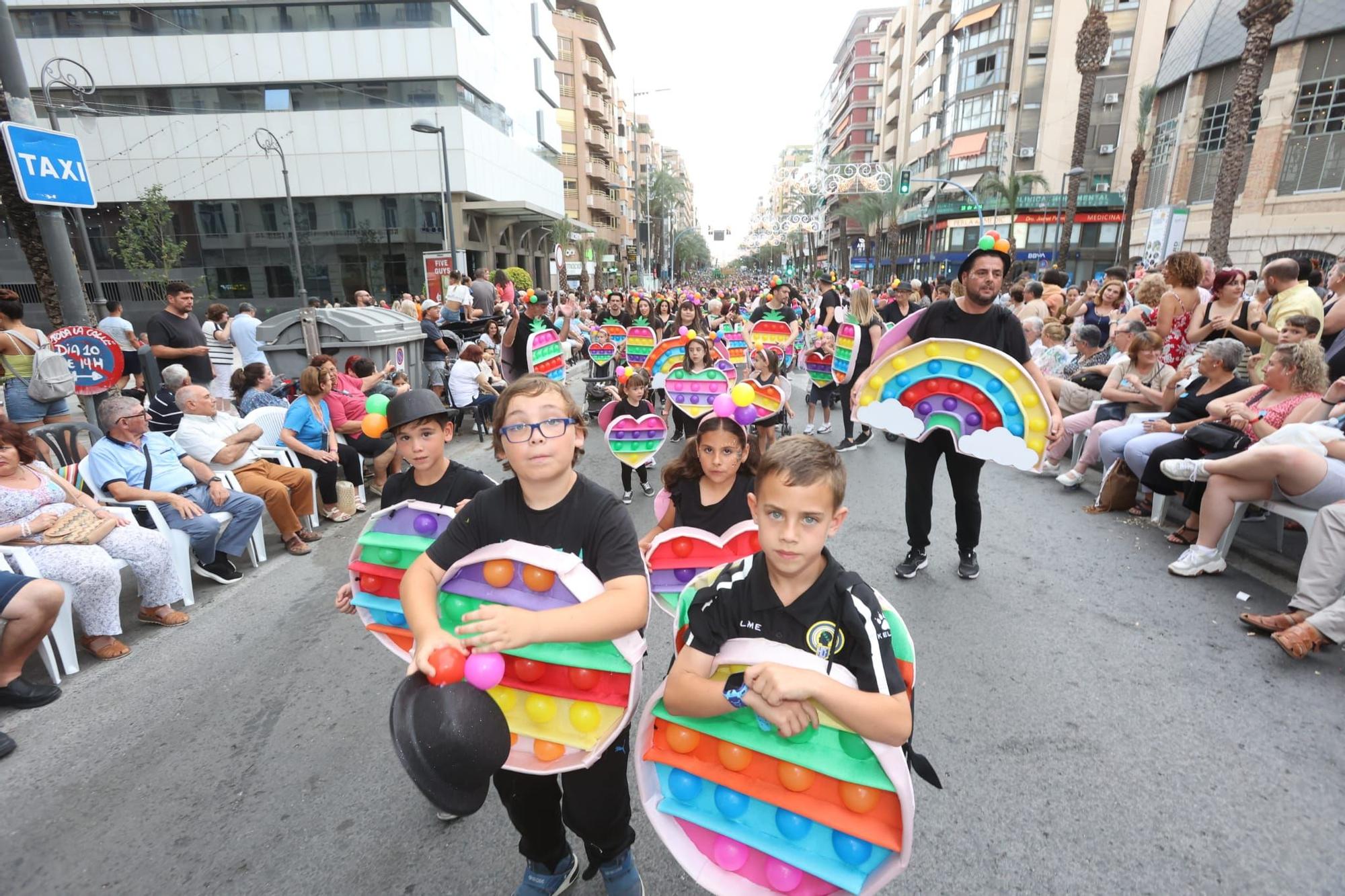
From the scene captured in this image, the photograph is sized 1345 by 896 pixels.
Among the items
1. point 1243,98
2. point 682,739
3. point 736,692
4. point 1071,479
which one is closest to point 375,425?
point 682,739

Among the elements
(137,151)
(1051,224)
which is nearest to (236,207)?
(137,151)

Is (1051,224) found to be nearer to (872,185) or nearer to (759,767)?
(872,185)

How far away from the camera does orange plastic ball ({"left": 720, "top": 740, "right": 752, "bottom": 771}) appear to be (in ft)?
5.12

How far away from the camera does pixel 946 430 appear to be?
4.23 metres

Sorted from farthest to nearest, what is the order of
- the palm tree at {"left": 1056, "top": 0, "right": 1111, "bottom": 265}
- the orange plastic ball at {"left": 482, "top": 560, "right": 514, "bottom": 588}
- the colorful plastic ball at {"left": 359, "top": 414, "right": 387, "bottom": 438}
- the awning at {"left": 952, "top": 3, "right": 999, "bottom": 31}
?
1. the awning at {"left": 952, "top": 3, "right": 999, "bottom": 31}
2. the palm tree at {"left": 1056, "top": 0, "right": 1111, "bottom": 265}
3. the colorful plastic ball at {"left": 359, "top": 414, "right": 387, "bottom": 438}
4. the orange plastic ball at {"left": 482, "top": 560, "right": 514, "bottom": 588}

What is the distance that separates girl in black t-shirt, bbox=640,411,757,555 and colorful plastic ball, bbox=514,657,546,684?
4.75 feet

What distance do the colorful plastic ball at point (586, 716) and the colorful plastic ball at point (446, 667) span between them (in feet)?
1.46

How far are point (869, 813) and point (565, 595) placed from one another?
859 millimetres

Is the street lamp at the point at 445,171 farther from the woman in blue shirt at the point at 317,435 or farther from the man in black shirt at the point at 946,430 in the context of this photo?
the man in black shirt at the point at 946,430

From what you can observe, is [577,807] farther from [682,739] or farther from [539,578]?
[539,578]

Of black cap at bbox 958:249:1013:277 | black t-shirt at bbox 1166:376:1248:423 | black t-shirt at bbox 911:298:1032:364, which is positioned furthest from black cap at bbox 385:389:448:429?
black t-shirt at bbox 1166:376:1248:423

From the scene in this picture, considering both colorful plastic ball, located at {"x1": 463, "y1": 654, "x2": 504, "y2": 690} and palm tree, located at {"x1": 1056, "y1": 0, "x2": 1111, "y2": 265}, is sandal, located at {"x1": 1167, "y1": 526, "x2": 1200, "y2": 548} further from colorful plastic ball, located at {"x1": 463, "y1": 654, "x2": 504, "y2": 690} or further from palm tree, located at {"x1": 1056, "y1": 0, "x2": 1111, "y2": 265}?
palm tree, located at {"x1": 1056, "y1": 0, "x2": 1111, "y2": 265}

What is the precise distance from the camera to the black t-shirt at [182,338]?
8.41 metres

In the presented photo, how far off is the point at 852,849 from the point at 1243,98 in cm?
2294
